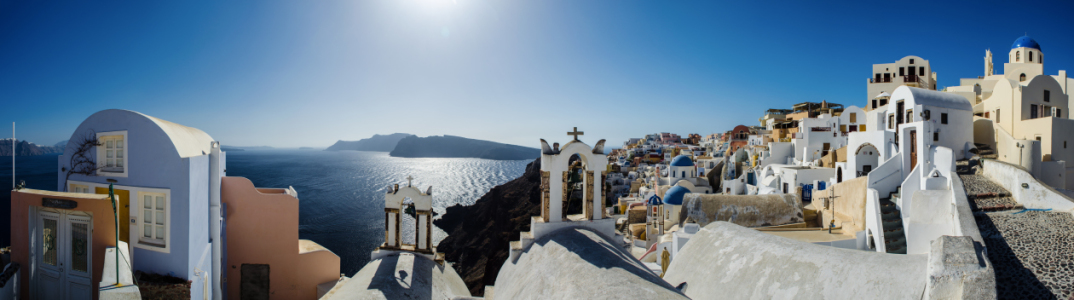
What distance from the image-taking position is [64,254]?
20.2ft

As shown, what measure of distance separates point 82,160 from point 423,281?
5.47m

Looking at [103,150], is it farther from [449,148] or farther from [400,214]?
[449,148]

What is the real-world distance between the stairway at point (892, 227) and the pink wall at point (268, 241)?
50.3ft

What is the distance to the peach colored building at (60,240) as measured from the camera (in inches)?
234

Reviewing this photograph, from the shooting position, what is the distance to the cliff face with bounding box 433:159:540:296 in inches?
1098

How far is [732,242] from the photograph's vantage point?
25.1ft

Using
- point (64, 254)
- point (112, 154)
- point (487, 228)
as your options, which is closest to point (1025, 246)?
point (112, 154)

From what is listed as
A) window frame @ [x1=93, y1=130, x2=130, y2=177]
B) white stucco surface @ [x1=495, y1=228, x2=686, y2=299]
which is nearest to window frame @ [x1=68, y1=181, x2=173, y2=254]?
window frame @ [x1=93, y1=130, x2=130, y2=177]

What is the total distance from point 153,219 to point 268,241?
9.29 ft

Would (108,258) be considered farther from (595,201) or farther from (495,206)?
(495,206)

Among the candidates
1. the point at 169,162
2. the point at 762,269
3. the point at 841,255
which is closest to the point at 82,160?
the point at 169,162

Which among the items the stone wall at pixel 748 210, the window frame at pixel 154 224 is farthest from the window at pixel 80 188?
the stone wall at pixel 748 210

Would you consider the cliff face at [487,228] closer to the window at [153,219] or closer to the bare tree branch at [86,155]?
the window at [153,219]

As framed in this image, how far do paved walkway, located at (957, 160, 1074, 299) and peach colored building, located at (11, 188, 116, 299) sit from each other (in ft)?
44.7
